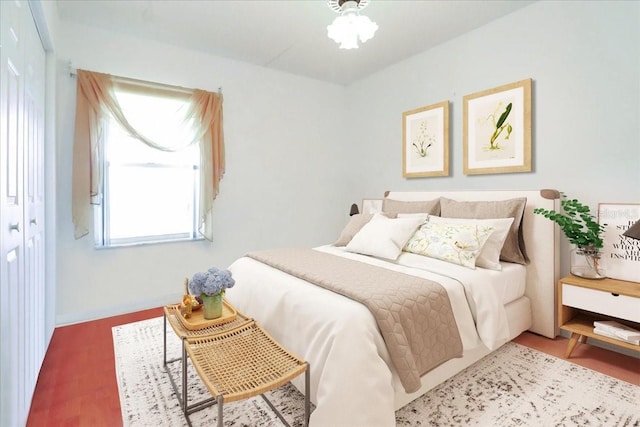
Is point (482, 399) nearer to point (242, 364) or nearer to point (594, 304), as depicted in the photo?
point (594, 304)

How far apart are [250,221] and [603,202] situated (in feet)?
10.7

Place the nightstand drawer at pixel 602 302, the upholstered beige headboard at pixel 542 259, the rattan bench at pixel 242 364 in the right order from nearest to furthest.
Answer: the rattan bench at pixel 242 364
the nightstand drawer at pixel 602 302
the upholstered beige headboard at pixel 542 259

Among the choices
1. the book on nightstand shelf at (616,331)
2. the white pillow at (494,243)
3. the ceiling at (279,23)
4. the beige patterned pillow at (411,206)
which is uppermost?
the ceiling at (279,23)

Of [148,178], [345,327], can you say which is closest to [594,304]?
[345,327]

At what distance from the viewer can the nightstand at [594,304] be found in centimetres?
195

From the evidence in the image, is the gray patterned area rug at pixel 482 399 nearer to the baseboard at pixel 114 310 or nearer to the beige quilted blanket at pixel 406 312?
the beige quilted blanket at pixel 406 312

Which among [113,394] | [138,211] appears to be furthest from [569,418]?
[138,211]

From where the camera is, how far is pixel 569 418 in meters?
1.63

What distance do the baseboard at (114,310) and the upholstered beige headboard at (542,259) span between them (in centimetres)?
331

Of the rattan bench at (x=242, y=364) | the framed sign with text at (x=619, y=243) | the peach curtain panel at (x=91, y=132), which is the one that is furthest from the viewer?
the peach curtain panel at (x=91, y=132)

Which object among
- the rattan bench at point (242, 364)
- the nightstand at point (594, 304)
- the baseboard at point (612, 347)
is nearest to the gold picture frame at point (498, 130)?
the nightstand at point (594, 304)

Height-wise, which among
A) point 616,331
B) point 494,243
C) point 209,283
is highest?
point 494,243

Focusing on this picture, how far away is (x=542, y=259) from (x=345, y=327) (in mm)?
1919

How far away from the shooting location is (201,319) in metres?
1.86
